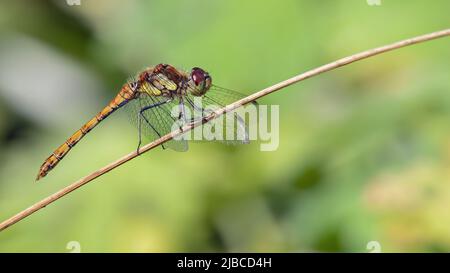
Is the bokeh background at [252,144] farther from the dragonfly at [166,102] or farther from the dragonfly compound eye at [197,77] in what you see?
the dragonfly compound eye at [197,77]

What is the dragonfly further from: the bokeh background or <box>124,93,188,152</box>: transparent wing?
the bokeh background

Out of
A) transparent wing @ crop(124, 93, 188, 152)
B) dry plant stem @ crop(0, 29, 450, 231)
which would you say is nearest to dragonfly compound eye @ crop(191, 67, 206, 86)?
transparent wing @ crop(124, 93, 188, 152)

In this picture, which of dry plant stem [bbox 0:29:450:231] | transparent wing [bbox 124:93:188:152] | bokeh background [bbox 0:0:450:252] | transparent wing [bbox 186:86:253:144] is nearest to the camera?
dry plant stem [bbox 0:29:450:231]

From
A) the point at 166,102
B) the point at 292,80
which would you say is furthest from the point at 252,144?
the point at 292,80

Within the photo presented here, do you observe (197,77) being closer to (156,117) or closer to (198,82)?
(198,82)

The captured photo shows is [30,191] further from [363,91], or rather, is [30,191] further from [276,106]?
[363,91]

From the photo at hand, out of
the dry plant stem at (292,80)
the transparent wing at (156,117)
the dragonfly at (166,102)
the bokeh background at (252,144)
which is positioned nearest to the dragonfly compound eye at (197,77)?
the dragonfly at (166,102)
